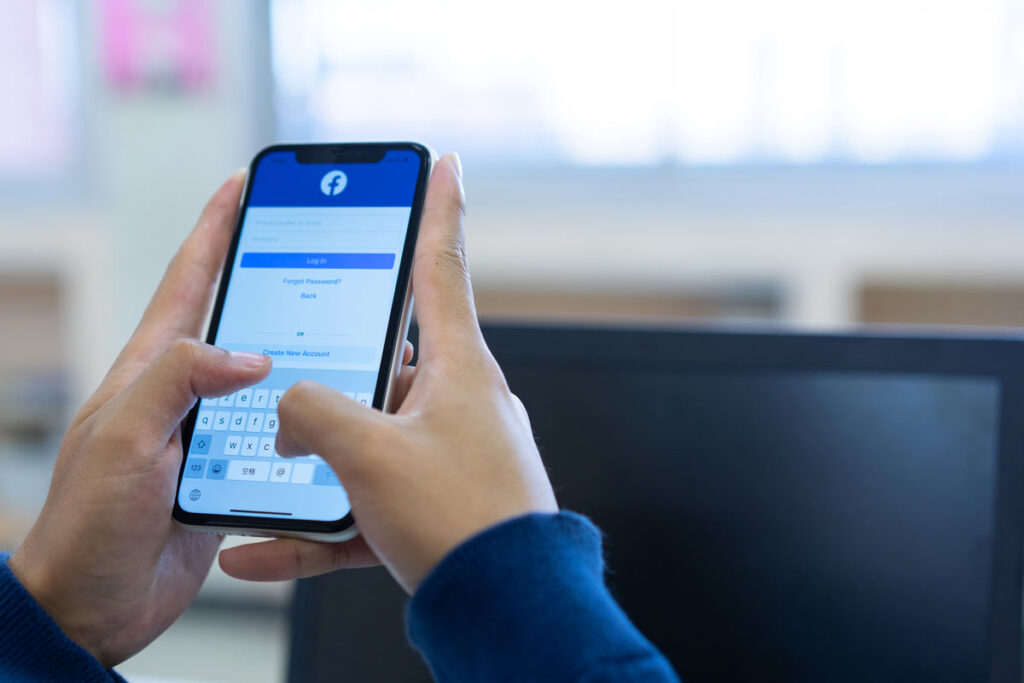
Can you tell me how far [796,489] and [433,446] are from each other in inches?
10.7

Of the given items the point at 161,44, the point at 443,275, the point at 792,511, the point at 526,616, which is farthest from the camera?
the point at 161,44

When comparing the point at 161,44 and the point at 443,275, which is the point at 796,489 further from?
the point at 161,44

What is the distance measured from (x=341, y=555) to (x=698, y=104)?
1.40m

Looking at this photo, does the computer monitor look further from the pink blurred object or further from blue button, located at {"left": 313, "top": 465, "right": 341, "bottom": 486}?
the pink blurred object

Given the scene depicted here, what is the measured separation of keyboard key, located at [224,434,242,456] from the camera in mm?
493

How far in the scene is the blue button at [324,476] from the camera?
1.53ft

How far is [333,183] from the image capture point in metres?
0.55

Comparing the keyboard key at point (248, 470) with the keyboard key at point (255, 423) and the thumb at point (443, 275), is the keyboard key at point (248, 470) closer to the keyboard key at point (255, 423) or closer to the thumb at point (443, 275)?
the keyboard key at point (255, 423)

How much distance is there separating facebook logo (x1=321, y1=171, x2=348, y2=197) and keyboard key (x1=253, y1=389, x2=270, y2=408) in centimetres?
13

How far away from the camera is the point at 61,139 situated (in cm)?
199

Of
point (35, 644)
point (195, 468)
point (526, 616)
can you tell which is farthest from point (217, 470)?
point (526, 616)

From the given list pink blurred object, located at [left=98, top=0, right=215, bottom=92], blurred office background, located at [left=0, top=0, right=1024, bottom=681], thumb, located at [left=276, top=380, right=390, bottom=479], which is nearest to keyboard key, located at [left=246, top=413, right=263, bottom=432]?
thumb, located at [left=276, top=380, right=390, bottom=479]

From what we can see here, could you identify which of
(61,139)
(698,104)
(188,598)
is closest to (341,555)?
(188,598)

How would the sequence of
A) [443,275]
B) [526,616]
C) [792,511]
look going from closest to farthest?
[526,616]
[443,275]
[792,511]
